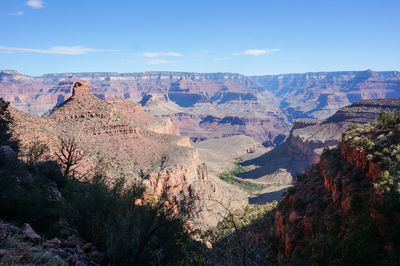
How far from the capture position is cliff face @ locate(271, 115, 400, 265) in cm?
984

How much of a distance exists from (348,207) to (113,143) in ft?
117

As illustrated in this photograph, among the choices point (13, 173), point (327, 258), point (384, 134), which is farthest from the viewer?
point (384, 134)

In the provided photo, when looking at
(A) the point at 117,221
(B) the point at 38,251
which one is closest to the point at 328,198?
(A) the point at 117,221

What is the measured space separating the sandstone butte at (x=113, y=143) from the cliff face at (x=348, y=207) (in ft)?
54.5

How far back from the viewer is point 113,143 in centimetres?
4303

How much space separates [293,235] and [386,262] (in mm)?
9829

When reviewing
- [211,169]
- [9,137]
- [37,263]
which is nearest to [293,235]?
[37,263]

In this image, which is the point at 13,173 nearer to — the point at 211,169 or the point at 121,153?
the point at 121,153

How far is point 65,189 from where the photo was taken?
733 inches

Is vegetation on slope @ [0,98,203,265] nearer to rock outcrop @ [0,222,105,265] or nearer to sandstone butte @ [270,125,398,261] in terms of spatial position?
rock outcrop @ [0,222,105,265]

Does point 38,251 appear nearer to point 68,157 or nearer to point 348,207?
point 348,207

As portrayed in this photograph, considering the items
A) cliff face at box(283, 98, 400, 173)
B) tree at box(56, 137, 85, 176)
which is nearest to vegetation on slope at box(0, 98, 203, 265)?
tree at box(56, 137, 85, 176)

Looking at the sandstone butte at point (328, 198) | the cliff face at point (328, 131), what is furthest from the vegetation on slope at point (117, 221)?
the cliff face at point (328, 131)

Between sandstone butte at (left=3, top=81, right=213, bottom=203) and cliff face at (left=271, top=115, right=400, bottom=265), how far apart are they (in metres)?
16.6
